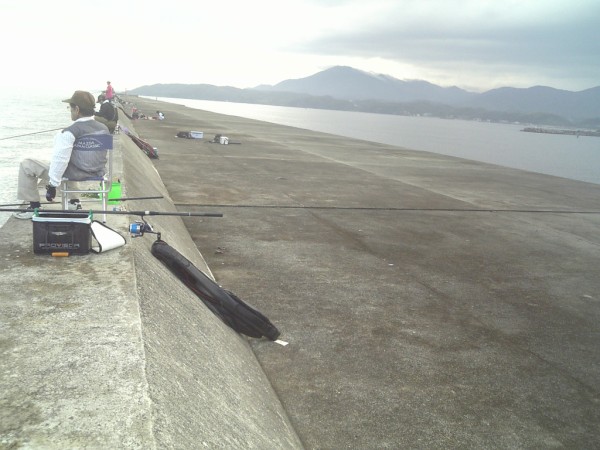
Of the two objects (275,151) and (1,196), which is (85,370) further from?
(275,151)

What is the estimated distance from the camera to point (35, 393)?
255cm

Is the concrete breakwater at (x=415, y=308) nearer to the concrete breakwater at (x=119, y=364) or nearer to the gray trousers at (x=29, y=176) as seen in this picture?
the concrete breakwater at (x=119, y=364)

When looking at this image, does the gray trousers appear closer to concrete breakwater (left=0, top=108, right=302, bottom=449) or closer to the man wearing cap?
the man wearing cap

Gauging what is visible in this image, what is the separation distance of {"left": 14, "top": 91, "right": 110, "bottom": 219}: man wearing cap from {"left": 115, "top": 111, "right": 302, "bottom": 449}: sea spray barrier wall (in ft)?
4.27

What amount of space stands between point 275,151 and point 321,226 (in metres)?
15.4

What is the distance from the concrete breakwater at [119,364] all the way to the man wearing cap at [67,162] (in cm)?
90

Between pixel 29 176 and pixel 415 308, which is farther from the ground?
pixel 29 176

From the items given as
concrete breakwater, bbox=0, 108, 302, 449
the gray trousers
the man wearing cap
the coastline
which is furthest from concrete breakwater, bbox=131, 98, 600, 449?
the gray trousers

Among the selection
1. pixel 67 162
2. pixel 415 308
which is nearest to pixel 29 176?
pixel 67 162

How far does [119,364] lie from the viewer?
9.46 feet

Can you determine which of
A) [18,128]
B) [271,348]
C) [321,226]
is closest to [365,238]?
[321,226]

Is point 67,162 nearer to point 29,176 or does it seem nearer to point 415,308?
point 29,176

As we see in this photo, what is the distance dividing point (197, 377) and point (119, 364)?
0.56m

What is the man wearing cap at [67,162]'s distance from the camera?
18.2 feet
